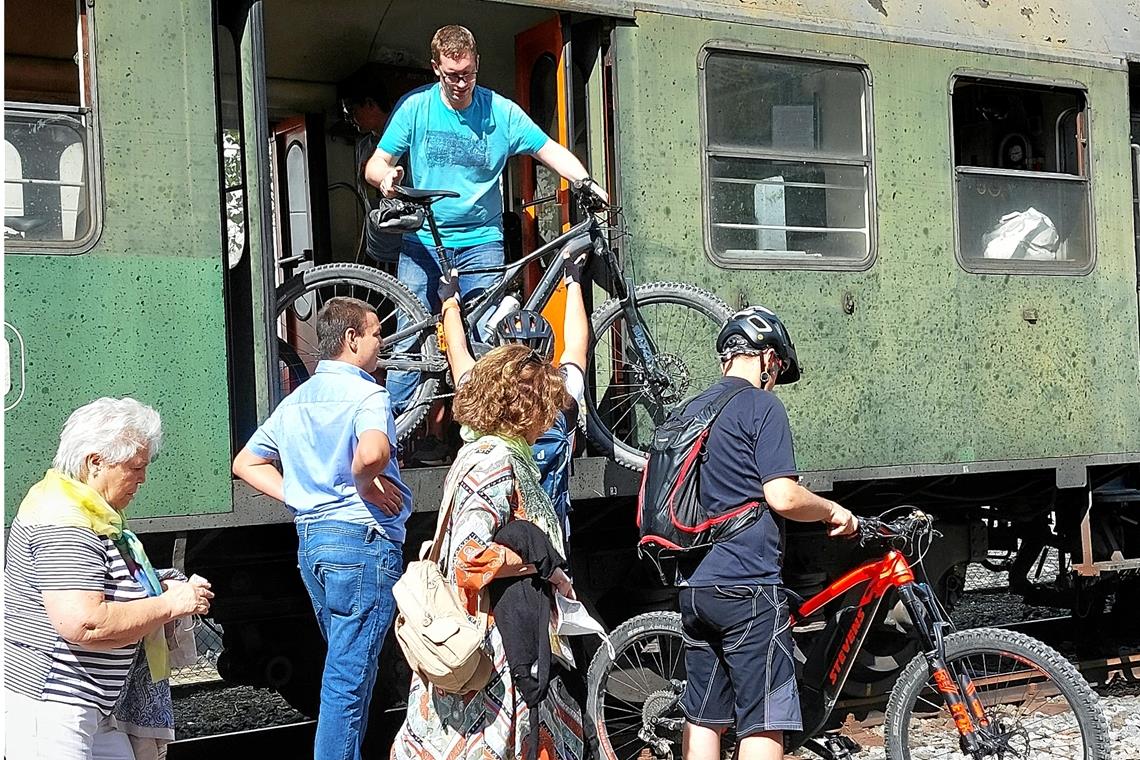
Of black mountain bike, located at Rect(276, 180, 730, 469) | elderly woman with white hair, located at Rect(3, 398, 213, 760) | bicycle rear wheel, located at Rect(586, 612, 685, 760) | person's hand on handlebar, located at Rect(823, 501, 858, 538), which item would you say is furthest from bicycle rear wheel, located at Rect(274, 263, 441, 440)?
elderly woman with white hair, located at Rect(3, 398, 213, 760)

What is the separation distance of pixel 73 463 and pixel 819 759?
3740 millimetres

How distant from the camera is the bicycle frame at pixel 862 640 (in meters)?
4.85

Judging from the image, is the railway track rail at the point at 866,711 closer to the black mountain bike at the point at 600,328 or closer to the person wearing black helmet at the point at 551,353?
the black mountain bike at the point at 600,328

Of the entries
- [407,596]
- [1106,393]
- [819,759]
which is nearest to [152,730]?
[407,596]

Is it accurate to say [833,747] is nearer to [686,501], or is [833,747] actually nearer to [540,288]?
[686,501]

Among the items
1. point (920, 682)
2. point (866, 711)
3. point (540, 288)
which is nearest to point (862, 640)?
point (920, 682)

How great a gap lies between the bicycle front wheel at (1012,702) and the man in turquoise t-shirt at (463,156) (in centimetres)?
212

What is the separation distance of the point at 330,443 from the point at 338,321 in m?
0.40

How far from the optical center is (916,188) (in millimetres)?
6488

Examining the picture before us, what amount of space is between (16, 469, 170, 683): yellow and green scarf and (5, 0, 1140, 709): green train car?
1.36 meters

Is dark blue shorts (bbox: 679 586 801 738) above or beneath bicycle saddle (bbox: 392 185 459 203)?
beneath

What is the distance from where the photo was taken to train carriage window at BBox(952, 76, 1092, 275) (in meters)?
6.76

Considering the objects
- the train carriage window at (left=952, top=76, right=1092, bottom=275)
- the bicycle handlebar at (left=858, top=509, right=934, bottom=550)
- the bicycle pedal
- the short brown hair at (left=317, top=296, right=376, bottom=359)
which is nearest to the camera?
the short brown hair at (left=317, top=296, right=376, bottom=359)

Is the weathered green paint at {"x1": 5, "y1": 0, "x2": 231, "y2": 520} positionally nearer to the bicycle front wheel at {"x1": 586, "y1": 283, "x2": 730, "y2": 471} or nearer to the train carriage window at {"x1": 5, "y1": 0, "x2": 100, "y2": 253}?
the train carriage window at {"x1": 5, "y1": 0, "x2": 100, "y2": 253}
